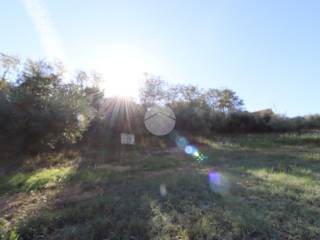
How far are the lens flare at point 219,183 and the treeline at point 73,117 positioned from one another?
6103 millimetres

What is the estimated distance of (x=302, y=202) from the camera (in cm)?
344

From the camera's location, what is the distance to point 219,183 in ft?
15.2

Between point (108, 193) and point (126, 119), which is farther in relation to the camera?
point (126, 119)

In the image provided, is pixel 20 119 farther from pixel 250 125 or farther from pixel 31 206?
pixel 250 125

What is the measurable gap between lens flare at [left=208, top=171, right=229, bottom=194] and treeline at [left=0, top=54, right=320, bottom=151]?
6.10 meters

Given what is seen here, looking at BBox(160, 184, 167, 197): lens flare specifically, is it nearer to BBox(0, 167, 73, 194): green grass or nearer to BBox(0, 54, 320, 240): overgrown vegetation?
BBox(0, 54, 320, 240): overgrown vegetation

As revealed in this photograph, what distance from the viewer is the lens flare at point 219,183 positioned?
4.11 m

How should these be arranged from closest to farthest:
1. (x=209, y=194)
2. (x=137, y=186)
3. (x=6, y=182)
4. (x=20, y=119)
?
(x=209, y=194), (x=137, y=186), (x=6, y=182), (x=20, y=119)

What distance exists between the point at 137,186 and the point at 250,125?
17.9 m

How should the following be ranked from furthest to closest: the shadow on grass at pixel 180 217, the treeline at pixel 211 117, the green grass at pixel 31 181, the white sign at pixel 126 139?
1. the treeline at pixel 211 117
2. the white sign at pixel 126 139
3. the green grass at pixel 31 181
4. the shadow on grass at pixel 180 217

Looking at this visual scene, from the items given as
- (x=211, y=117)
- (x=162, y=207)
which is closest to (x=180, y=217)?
(x=162, y=207)

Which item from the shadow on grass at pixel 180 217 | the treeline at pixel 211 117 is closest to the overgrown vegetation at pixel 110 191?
the shadow on grass at pixel 180 217

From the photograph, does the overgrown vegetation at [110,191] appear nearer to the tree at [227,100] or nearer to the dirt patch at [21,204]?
the dirt patch at [21,204]

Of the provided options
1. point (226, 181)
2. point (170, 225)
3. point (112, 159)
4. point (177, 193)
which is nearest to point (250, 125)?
point (112, 159)
